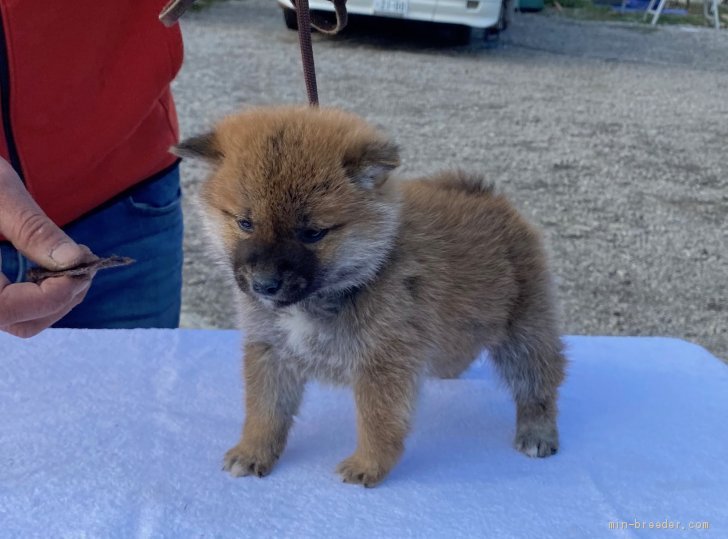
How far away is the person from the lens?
6.39 feet

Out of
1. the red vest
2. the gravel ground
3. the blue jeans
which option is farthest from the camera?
the gravel ground

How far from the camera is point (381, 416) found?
1606 mm

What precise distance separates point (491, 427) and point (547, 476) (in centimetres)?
23

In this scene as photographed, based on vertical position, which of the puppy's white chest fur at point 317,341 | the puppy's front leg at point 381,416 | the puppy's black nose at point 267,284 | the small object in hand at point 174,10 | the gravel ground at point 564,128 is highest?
the small object in hand at point 174,10

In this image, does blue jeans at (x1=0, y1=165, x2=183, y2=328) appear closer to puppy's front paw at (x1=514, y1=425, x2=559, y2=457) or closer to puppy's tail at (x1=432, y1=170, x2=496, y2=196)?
puppy's tail at (x1=432, y1=170, x2=496, y2=196)

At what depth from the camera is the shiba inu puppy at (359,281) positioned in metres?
1.50

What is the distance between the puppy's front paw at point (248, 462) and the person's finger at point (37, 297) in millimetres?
467

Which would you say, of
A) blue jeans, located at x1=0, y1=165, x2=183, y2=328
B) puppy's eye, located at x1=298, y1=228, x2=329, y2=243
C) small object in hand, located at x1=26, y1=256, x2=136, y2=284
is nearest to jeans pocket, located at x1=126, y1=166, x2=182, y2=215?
blue jeans, located at x1=0, y1=165, x2=183, y2=328

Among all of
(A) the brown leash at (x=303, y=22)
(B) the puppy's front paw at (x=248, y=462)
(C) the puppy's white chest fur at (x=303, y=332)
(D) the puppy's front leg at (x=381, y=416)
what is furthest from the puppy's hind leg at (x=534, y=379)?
(A) the brown leash at (x=303, y=22)

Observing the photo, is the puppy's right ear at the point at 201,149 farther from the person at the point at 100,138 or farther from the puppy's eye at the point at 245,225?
the person at the point at 100,138

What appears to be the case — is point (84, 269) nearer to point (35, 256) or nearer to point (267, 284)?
point (35, 256)

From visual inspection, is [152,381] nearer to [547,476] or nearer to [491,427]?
[491,427]

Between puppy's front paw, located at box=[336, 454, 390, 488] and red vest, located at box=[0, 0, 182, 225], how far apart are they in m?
1.07

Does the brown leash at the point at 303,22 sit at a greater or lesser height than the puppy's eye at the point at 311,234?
greater
